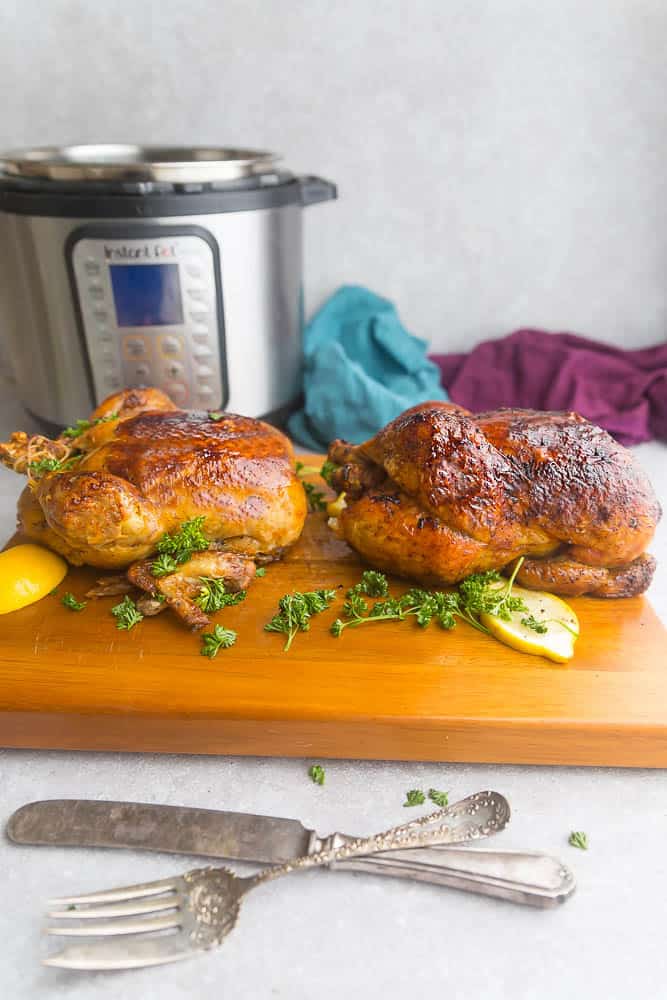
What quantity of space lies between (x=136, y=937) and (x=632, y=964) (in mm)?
649

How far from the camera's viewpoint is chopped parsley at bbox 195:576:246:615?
4.67 ft

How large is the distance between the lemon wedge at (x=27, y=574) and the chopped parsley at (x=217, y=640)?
36 centimetres

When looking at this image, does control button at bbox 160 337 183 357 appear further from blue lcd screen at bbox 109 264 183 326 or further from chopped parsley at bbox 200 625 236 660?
chopped parsley at bbox 200 625 236 660

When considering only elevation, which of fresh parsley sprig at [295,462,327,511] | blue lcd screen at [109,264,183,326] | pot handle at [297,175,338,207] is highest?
pot handle at [297,175,338,207]

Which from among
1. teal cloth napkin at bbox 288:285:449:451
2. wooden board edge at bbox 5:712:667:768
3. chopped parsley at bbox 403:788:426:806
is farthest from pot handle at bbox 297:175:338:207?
chopped parsley at bbox 403:788:426:806

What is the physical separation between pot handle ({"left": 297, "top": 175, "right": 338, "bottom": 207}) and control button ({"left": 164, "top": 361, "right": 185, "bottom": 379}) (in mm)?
573

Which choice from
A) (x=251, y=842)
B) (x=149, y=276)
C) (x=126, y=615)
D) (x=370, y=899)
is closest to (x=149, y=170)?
(x=149, y=276)

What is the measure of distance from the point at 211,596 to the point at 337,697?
327 mm

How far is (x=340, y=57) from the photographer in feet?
7.93

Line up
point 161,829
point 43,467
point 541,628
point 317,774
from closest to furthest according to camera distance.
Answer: point 161,829
point 317,774
point 541,628
point 43,467

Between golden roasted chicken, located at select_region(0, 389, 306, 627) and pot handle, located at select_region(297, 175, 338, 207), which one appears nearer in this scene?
golden roasted chicken, located at select_region(0, 389, 306, 627)

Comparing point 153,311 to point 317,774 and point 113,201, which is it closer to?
point 113,201

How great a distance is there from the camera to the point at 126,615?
4.57 ft

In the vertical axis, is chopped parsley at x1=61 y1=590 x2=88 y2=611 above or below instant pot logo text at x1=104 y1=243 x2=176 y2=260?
below
